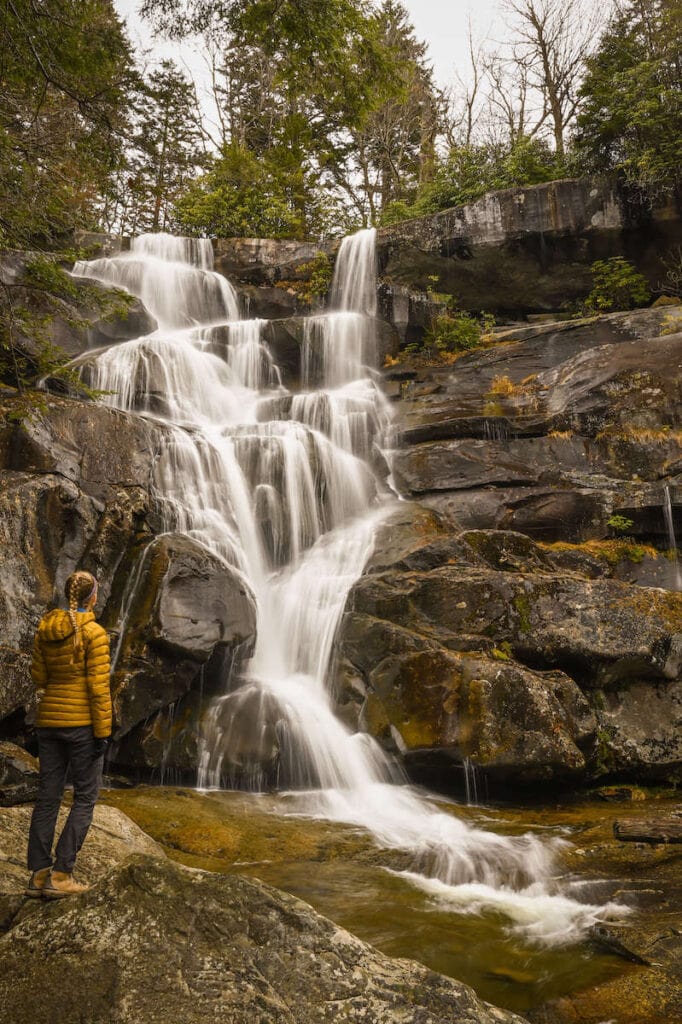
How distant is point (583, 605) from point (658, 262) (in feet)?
39.8

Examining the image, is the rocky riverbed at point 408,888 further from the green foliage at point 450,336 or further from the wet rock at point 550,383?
the green foliage at point 450,336

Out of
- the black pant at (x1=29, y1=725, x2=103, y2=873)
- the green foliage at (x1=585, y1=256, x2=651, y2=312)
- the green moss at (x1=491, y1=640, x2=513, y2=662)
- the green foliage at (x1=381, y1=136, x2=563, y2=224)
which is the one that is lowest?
the black pant at (x1=29, y1=725, x2=103, y2=873)

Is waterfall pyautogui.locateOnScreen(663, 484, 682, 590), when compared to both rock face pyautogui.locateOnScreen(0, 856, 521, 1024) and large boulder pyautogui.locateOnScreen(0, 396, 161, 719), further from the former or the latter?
rock face pyautogui.locateOnScreen(0, 856, 521, 1024)

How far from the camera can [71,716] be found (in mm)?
3740

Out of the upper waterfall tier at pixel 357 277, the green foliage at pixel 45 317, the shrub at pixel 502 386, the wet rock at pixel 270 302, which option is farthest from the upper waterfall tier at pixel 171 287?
the green foliage at pixel 45 317

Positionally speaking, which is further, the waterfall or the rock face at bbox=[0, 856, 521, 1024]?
the waterfall

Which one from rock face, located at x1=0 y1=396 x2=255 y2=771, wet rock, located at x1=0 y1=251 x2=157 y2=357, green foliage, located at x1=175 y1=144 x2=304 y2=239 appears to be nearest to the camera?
rock face, located at x1=0 y1=396 x2=255 y2=771

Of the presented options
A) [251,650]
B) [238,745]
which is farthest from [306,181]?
[238,745]

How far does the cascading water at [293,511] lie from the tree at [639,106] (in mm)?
6153

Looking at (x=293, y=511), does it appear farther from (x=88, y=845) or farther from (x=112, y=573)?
(x=88, y=845)

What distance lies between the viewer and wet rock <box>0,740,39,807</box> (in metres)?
5.54

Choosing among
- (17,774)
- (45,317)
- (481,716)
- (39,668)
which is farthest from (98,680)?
(45,317)

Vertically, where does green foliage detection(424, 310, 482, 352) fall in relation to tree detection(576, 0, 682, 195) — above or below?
below

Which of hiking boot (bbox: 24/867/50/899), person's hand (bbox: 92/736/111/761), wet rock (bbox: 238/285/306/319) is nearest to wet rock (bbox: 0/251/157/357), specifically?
wet rock (bbox: 238/285/306/319)
